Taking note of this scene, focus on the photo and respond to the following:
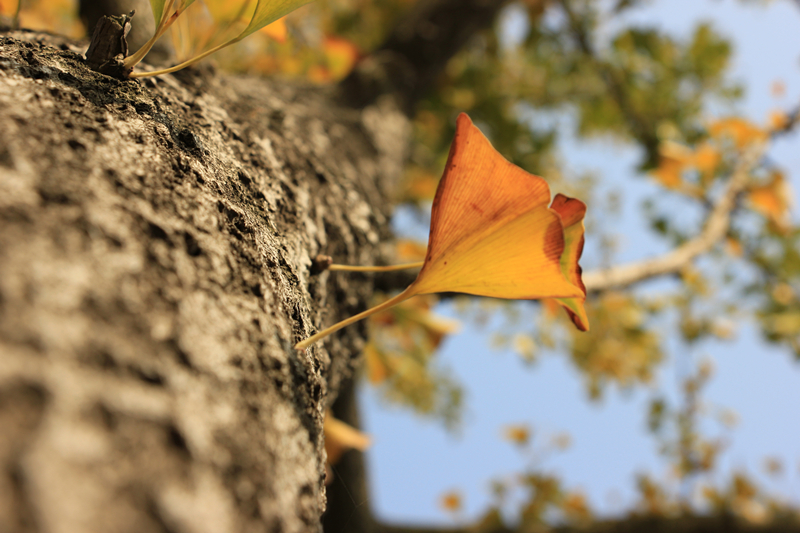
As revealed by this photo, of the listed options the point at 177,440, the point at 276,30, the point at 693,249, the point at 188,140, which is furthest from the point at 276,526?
the point at 693,249

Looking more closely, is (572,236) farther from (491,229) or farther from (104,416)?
(104,416)

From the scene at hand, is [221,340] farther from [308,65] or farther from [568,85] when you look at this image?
[568,85]

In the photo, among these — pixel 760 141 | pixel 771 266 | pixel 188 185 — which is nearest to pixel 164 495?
pixel 188 185

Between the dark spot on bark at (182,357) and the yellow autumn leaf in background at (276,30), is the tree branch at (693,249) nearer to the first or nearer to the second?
the yellow autumn leaf in background at (276,30)

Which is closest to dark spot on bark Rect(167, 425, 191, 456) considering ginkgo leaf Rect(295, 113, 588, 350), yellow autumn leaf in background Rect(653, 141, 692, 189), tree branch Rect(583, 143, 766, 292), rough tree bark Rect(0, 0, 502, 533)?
rough tree bark Rect(0, 0, 502, 533)

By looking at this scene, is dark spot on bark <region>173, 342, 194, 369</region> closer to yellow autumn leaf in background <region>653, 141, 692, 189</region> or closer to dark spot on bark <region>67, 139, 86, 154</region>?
dark spot on bark <region>67, 139, 86, 154</region>
